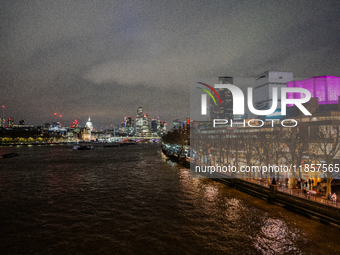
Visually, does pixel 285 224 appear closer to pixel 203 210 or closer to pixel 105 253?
pixel 203 210

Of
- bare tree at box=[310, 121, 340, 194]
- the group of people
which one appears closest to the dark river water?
the group of people

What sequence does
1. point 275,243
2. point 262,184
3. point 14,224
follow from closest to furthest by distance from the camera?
point 275,243 → point 14,224 → point 262,184

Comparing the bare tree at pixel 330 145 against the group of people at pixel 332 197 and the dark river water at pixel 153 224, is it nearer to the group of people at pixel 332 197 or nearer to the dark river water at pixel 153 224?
the group of people at pixel 332 197

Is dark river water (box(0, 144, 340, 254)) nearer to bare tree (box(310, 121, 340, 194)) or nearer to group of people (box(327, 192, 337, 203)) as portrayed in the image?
group of people (box(327, 192, 337, 203))

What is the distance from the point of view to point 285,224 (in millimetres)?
16297

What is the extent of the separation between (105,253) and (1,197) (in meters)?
18.9

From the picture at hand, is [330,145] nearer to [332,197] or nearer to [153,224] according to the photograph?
[332,197]

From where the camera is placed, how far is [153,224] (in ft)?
56.6

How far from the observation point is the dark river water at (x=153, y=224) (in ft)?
44.9

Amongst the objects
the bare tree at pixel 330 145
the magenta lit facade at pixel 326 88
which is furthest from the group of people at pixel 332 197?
the magenta lit facade at pixel 326 88

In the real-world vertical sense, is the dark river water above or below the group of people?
below

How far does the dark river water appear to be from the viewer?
13.7 m

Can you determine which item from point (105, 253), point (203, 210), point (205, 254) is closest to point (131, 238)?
point (105, 253)

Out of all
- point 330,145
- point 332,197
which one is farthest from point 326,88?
point 332,197
